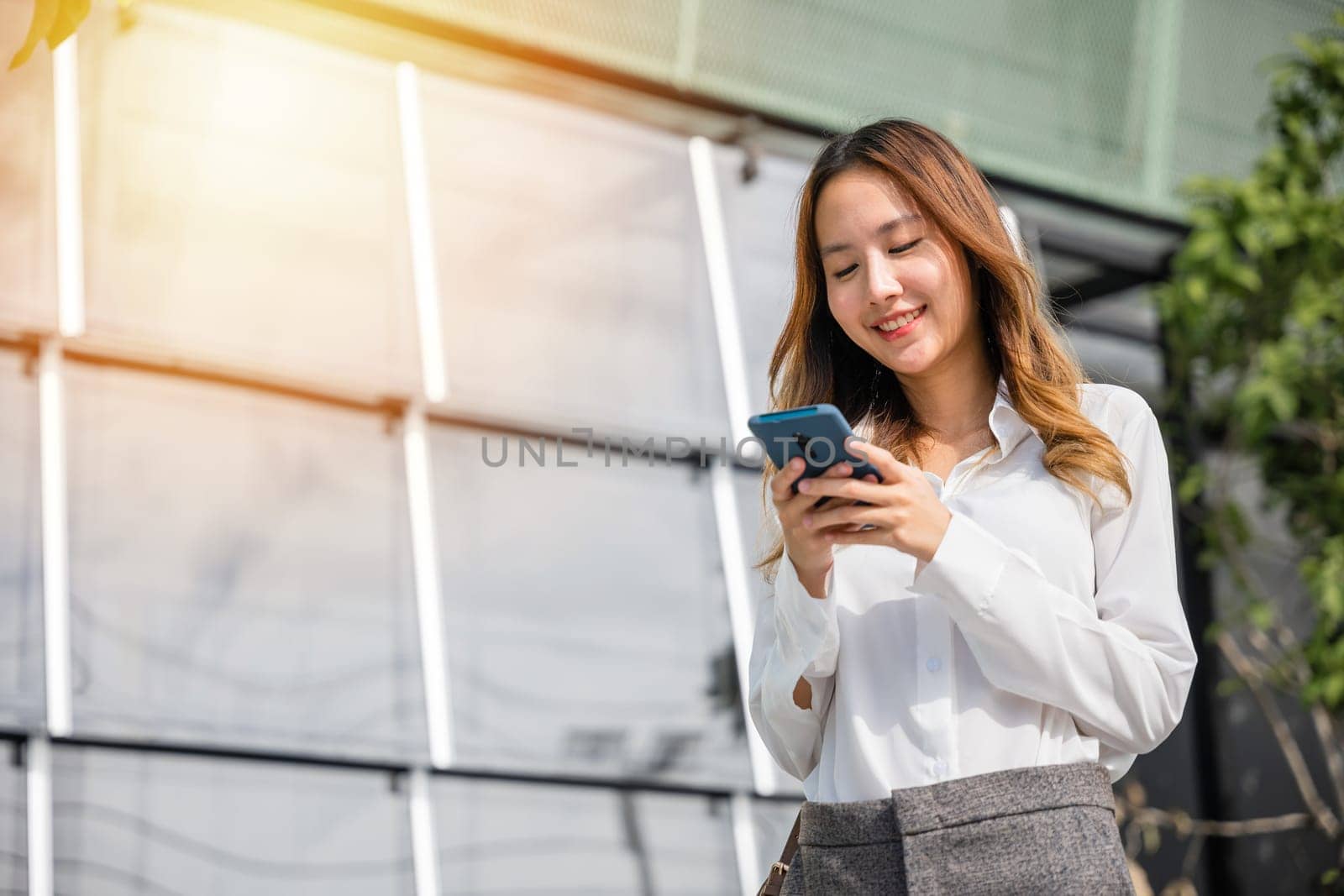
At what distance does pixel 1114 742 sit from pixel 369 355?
288cm

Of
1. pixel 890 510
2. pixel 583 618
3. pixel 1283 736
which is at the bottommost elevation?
pixel 890 510

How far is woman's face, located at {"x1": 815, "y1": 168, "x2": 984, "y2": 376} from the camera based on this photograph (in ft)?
5.56

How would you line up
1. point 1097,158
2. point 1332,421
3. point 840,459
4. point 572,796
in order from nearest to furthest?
1. point 840,459
2. point 572,796
3. point 1332,421
4. point 1097,158

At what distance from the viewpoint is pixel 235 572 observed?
372 cm

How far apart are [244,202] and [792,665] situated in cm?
292

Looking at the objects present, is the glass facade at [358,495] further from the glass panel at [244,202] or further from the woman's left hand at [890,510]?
the woman's left hand at [890,510]

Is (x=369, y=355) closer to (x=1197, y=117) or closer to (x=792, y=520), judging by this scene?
(x=792, y=520)

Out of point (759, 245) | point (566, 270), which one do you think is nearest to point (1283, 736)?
point (759, 245)

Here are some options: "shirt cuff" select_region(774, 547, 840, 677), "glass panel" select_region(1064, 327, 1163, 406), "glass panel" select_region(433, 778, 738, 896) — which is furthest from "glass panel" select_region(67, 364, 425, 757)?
"glass panel" select_region(1064, 327, 1163, 406)

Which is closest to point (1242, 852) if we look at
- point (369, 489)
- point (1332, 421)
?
point (1332, 421)

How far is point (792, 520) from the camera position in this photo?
1.53 metres

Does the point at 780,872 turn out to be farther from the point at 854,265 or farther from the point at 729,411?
the point at 729,411

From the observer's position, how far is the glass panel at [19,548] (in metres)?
3.41

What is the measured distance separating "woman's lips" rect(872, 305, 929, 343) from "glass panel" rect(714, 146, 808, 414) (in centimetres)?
282
